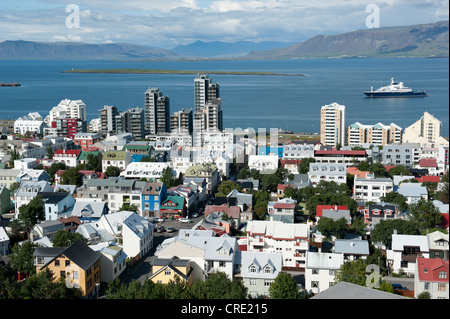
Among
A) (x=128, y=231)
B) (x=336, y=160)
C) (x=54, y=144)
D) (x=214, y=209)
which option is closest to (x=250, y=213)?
(x=214, y=209)

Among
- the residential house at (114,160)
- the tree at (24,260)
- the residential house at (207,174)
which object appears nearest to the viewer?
the tree at (24,260)

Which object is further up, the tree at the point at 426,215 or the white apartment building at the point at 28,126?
the white apartment building at the point at 28,126

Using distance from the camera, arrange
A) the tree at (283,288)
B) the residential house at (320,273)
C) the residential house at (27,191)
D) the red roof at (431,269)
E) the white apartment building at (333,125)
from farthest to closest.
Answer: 1. the white apartment building at (333,125)
2. the residential house at (27,191)
3. the residential house at (320,273)
4. the red roof at (431,269)
5. the tree at (283,288)

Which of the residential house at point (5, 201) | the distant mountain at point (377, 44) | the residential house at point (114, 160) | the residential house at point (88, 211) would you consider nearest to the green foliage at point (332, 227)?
the residential house at point (88, 211)

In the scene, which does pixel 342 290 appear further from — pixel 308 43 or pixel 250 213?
pixel 308 43

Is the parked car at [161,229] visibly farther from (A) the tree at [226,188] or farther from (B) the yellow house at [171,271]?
(B) the yellow house at [171,271]
